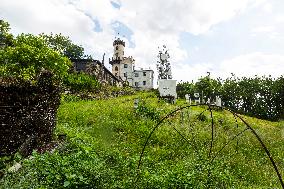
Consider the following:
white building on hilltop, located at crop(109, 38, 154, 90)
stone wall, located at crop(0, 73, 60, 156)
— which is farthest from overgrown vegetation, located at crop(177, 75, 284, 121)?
stone wall, located at crop(0, 73, 60, 156)

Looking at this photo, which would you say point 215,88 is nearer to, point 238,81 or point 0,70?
point 238,81

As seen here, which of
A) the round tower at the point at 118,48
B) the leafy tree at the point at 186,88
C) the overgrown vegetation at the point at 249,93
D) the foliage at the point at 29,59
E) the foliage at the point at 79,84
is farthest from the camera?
the round tower at the point at 118,48

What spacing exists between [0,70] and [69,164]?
24575 millimetres

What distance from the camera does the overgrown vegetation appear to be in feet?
209

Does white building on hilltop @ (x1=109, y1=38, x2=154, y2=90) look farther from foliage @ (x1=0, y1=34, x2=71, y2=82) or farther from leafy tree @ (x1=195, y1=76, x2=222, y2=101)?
foliage @ (x1=0, y1=34, x2=71, y2=82)

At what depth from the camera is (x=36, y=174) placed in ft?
28.6

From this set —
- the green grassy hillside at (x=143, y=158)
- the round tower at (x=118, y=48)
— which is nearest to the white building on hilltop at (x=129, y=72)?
the round tower at (x=118, y=48)

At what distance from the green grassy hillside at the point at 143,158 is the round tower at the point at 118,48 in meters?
64.6

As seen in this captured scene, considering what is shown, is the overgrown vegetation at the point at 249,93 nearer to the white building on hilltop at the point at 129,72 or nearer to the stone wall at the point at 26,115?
the white building on hilltop at the point at 129,72

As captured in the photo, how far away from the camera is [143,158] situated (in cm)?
1150

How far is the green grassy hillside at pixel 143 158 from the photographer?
8.87 metres

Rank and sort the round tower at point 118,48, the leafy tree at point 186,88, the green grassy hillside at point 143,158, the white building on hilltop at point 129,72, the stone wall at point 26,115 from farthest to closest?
the round tower at point 118,48 → the white building on hilltop at point 129,72 → the leafy tree at point 186,88 → the stone wall at point 26,115 → the green grassy hillside at point 143,158

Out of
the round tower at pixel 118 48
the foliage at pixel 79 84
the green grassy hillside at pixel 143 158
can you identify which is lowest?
the green grassy hillside at pixel 143 158

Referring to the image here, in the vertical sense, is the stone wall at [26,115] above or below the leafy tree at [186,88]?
below
